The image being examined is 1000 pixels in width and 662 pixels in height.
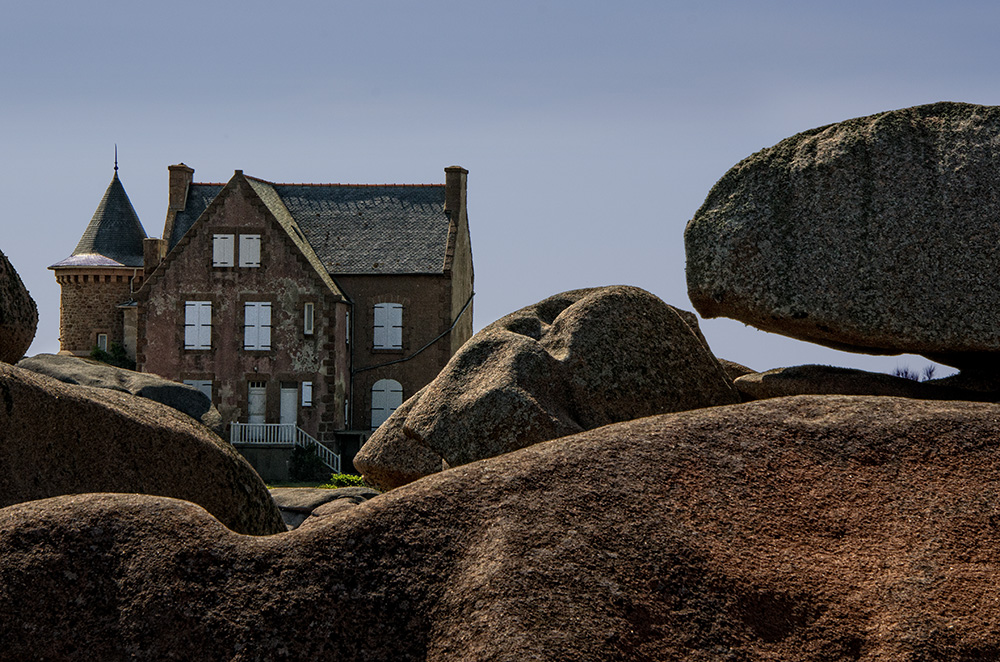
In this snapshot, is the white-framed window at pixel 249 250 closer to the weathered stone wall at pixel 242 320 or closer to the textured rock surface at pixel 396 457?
the weathered stone wall at pixel 242 320

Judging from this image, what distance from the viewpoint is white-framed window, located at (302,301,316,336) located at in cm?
4028

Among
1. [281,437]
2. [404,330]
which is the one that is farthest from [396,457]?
[404,330]

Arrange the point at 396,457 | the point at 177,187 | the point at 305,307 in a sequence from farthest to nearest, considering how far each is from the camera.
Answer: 1. the point at 177,187
2. the point at 305,307
3. the point at 396,457

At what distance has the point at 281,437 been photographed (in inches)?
1554

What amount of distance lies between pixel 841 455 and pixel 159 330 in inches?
1550

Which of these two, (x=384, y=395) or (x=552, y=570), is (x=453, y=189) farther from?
(x=552, y=570)

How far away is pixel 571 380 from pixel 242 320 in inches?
1381

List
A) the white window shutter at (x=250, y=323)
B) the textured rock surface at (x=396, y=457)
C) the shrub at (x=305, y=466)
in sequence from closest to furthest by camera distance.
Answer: the textured rock surface at (x=396, y=457), the shrub at (x=305, y=466), the white window shutter at (x=250, y=323)

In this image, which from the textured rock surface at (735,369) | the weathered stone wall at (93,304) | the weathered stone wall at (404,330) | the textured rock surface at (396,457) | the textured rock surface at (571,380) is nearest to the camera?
the textured rock surface at (571,380)

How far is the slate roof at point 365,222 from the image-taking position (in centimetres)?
4194

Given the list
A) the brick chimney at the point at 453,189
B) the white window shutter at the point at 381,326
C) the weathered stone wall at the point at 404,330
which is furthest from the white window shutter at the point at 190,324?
the brick chimney at the point at 453,189

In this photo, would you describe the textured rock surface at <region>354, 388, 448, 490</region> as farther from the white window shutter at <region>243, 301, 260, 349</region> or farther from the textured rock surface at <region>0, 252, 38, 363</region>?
the white window shutter at <region>243, 301, 260, 349</region>

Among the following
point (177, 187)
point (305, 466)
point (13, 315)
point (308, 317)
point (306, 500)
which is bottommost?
point (305, 466)

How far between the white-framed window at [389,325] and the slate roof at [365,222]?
1352 millimetres
